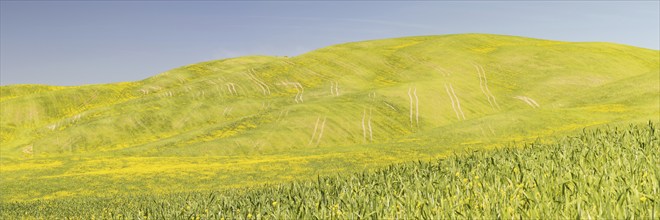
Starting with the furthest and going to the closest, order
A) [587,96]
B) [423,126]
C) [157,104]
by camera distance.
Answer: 1. [157,104]
2. [587,96]
3. [423,126]

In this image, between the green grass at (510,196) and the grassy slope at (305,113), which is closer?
the green grass at (510,196)

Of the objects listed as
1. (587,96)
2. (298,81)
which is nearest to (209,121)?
(298,81)

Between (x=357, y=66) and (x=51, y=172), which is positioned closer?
(x=51, y=172)

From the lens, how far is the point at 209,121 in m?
94.6

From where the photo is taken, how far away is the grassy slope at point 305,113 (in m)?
47.7

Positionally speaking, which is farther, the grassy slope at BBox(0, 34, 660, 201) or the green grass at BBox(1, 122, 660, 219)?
the grassy slope at BBox(0, 34, 660, 201)

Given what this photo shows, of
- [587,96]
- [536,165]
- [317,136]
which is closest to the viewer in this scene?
[536,165]

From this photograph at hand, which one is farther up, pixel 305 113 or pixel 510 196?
pixel 510 196

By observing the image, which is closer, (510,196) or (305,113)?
(510,196)

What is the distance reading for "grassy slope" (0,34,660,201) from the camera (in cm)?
4766

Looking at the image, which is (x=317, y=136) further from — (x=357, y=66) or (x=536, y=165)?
(x=536, y=165)

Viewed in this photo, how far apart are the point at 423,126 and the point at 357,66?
1843 inches

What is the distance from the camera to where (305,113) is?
82.8m

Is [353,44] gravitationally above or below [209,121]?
above
